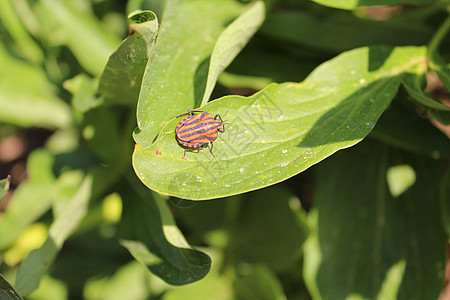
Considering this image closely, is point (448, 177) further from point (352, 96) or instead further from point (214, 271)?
point (214, 271)

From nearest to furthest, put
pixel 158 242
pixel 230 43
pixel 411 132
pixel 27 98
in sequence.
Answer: pixel 230 43, pixel 158 242, pixel 411 132, pixel 27 98

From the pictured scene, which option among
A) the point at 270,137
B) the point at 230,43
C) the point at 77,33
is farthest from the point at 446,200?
the point at 77,33

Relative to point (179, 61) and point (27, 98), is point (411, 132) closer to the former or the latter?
point (179, 61)

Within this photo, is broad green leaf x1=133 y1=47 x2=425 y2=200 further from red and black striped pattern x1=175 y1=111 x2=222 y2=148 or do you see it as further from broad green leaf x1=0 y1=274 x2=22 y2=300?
broad green leaf x1=0 y1=274 x2=22 y2=300

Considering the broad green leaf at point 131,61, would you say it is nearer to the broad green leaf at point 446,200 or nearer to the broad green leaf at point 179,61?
the broad green leaf at point 179,61

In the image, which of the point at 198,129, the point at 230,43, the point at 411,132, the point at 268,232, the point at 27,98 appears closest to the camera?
the point at 198,129

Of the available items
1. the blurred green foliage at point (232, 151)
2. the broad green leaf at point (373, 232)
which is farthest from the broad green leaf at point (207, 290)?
the broad green leaf at point (373, 232)

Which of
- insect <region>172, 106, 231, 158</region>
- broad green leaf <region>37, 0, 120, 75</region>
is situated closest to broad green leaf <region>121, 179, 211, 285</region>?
insect <region>172, 106, 231, 158</region>
